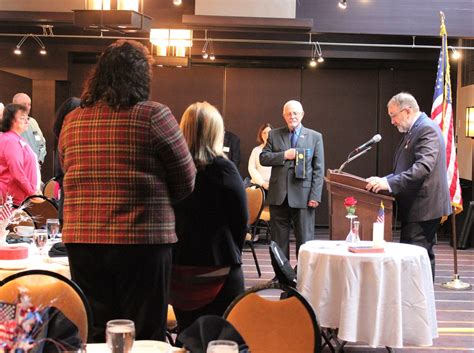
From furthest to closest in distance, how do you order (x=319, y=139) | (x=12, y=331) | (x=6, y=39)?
(x=6, y=39)
(x=319, y=139)
(x=12, y=331)

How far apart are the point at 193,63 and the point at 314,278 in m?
8.89

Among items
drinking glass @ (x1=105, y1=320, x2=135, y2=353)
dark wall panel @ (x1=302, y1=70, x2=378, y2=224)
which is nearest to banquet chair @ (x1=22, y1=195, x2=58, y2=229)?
drinking glass @ (x1=105, y1=320, x2=135, y2=353)

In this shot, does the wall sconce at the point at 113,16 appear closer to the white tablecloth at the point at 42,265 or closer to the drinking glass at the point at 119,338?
the white tablecloth at the point at 42,265

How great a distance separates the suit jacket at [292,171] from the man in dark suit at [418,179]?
136 centimetres

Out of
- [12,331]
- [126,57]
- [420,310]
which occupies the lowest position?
[420,310]

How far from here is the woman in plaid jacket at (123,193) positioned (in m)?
3.15

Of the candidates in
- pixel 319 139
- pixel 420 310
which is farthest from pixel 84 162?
pixel 319 139

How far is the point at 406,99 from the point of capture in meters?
6.35

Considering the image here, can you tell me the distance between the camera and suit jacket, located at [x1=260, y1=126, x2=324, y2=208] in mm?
7637

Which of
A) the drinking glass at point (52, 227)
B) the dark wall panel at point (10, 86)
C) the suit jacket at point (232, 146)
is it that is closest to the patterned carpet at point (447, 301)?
the suit jacket at point (232, 146)

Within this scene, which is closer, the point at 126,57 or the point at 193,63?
the point at 126,57

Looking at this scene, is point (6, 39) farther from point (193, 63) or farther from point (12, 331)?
point (12, 331)

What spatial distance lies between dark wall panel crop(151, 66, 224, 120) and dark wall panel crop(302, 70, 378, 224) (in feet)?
4.98

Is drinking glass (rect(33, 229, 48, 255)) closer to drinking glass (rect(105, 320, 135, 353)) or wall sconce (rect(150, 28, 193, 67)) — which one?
drinking glass (rect(105, 320, 135, 353))
